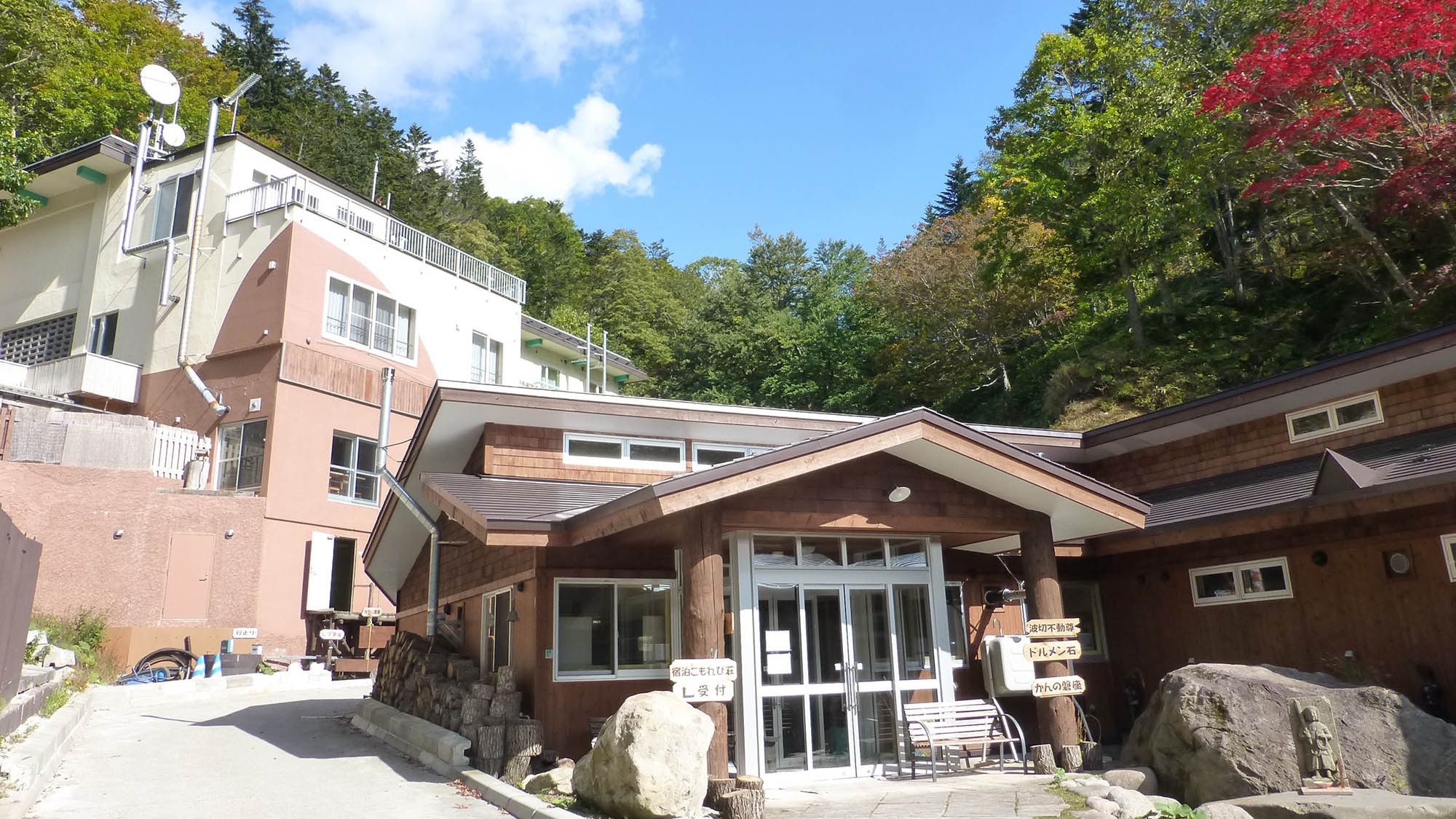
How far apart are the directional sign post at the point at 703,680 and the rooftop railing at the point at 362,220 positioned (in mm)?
19475

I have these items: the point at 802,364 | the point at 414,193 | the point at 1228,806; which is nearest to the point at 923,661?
the point at 1228,806

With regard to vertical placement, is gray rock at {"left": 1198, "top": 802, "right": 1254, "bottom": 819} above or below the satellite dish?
below

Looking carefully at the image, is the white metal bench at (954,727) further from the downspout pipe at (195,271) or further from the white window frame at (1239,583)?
the downspout pipe at (195,271)

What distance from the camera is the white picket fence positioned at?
2078 centimetres

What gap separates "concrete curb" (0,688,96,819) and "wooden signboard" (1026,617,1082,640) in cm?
895

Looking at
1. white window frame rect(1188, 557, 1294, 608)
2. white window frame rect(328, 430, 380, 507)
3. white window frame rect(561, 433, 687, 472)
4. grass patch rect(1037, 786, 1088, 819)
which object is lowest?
grass patch rect(1037, 786, 1088, 819)

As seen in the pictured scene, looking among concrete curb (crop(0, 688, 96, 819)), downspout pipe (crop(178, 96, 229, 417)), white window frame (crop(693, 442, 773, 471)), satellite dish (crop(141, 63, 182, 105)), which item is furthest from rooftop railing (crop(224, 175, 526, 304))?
white window frame (crop(693, 442, 773, 471))

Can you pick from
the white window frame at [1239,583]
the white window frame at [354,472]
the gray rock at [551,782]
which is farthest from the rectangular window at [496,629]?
the white window frame at [354,472]

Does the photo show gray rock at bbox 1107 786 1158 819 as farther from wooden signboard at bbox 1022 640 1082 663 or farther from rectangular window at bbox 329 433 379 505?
rectangular window at bbox 329 433 379 505

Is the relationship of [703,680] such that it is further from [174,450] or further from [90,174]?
[90,174]

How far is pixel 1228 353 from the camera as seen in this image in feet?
70.6

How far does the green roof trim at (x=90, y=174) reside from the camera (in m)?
25.9

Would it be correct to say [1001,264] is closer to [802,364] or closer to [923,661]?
[802,364]

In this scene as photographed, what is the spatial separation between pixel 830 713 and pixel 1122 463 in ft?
22.8
